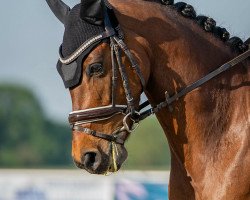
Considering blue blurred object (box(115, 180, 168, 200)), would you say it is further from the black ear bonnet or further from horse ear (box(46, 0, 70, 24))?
the black ear bonnet

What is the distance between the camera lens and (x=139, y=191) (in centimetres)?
1539

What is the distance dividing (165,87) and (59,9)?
3.60ft

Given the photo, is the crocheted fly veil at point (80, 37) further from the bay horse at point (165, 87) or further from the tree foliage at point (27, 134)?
the tree foliage at point (27, 134)

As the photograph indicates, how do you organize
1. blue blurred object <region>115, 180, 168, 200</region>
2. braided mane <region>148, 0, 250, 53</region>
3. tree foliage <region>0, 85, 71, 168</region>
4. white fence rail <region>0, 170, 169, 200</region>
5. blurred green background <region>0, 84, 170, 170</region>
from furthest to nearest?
1. tree foliage <region>0, 85, 71, 168</region>
2. blurred green background <region>0, 84, 170, 170</region>
3. white fence rail <region>0, 170, 169, 200</region>
4. blue blurred object <region>115, 180, 168, 200</region>
5. braided mane <region>148, 0, 250, 53</region>

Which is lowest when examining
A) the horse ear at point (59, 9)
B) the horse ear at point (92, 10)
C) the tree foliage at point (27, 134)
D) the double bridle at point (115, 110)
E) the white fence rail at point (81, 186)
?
the tree foliage at point (27, 134)

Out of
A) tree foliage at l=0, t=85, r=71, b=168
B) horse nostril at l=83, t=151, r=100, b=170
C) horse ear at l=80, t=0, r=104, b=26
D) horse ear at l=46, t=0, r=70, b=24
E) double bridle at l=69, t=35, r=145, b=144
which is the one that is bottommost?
tree foliage at l=0, t=85, r=71, b=168

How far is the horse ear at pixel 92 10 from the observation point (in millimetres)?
6844

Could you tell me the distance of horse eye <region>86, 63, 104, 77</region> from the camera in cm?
680

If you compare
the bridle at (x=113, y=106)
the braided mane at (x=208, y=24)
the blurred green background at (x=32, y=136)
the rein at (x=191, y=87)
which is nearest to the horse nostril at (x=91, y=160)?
the bridle at (x=113, y=106)

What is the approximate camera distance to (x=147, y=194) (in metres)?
15.3

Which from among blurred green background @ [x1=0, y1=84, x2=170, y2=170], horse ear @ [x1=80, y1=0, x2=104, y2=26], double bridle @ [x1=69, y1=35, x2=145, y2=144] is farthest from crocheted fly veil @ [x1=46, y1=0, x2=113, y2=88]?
blurred green background @ [x1=0, y1=84, x2=170, y2=170]

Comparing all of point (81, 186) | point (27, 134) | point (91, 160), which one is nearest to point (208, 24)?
point (91, 160)

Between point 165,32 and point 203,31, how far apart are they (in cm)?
37

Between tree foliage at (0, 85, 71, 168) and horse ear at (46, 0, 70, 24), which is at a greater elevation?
horse ear at (46, 0, 70, 24)
